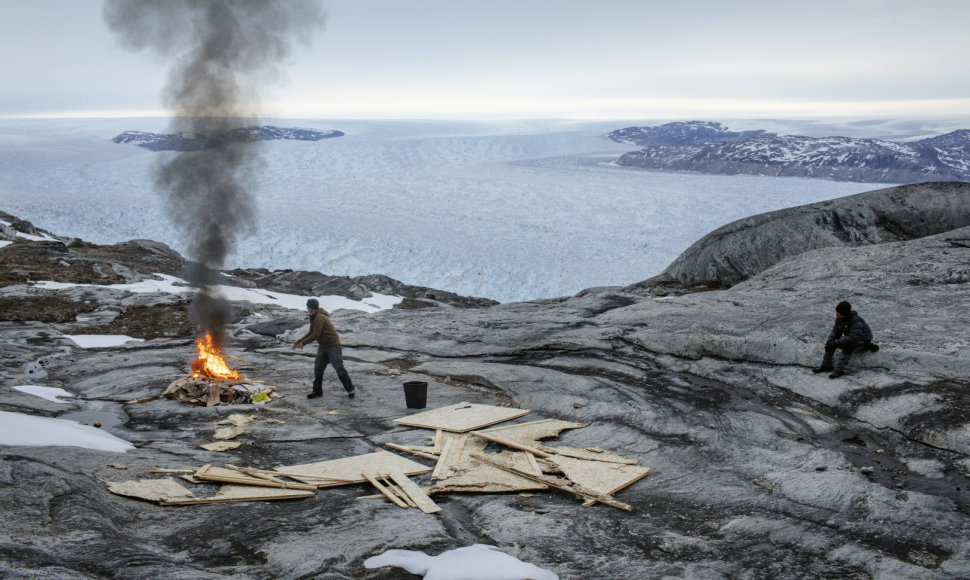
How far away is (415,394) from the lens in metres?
9.84

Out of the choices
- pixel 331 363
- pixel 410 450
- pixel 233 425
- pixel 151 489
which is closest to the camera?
pixel 151 489

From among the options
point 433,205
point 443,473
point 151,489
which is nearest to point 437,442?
point 443,473

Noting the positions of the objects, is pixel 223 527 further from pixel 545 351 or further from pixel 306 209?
pixel 306 209

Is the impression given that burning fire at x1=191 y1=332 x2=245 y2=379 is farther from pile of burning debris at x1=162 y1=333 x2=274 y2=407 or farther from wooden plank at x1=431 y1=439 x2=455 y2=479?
wooden plank at x1=431 y1=439 x2=455 y2=479

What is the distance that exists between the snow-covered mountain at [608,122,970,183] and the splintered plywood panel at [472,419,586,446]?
52438mm

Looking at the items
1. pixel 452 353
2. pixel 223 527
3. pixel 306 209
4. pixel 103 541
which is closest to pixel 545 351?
pixel 452 353

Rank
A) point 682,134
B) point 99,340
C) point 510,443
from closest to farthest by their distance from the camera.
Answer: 1. point 510,443
2. point 99,340
3. point 682,134

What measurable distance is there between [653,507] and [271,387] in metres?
6.80

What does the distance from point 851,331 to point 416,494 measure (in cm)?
690

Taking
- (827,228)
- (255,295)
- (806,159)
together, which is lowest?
(255,295)

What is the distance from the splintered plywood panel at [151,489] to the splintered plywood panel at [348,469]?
977 millimetres

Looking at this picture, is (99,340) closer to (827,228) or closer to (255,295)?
A: (255,295)

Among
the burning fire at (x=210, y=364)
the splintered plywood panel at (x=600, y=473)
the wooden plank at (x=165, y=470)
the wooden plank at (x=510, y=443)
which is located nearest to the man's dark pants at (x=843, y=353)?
the splintered plywood panel at (x=600, y=473)

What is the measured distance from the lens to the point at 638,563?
5.12 m
